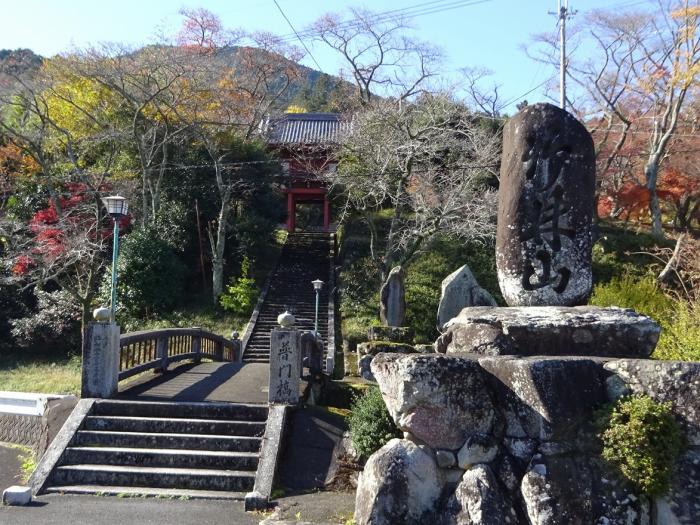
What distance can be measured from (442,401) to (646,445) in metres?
1.56

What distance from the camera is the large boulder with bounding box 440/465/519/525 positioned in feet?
16.4

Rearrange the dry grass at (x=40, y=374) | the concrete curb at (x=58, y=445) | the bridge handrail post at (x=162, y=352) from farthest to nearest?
the dry grass at (x=40, y=374) < the bridge handrail post at (x=162, y=352) < the concrete curb at (x=58, y=445)

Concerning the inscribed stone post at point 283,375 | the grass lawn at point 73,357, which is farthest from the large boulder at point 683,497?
the grass lawn at point 73,357

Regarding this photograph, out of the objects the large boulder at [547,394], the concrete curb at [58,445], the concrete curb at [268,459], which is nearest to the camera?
the large boulder at [547,394]

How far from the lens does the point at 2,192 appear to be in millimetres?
26297

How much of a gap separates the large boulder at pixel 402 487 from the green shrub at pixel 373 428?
1.73 m

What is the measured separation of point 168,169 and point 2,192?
6636mm

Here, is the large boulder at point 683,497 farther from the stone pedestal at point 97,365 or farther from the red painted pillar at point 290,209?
the red painted pillar at point 290,209

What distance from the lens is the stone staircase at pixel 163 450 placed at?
7656mm

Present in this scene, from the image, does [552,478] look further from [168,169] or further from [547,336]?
[168,169]

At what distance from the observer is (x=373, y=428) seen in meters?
7.17

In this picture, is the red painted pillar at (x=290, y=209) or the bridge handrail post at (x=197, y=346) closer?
the bridge handrail post at (x=197, y=346)

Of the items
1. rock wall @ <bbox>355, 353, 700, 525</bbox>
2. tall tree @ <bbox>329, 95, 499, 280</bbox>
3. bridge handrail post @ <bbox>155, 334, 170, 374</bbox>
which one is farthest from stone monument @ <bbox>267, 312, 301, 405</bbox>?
tall tree @ <bbox>329, 95, 499, 280</bbox>

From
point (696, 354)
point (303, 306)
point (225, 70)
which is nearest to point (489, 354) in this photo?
point (696, 354)
